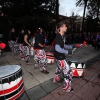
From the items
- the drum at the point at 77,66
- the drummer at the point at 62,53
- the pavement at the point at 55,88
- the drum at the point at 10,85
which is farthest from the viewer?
the drum at the point at 77,66

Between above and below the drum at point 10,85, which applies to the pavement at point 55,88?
below

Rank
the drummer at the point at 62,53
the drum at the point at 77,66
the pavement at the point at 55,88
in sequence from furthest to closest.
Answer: the drum at the point at 77,66 → the pavement at the point at 55,88 → the drummer at the point at 62,53

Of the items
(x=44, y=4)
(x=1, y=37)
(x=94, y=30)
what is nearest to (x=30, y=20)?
(x=44, y=4)

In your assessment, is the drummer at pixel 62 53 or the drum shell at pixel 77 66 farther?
the drum shell at pixel 77 66

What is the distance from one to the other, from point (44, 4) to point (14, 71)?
9.31 m

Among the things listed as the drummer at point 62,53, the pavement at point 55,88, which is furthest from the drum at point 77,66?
the drummer at point 62,53

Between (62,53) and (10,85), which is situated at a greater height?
(62,53)

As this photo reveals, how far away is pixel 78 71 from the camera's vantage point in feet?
12.4

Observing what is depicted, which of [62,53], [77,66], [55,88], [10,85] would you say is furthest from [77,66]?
[10,85]

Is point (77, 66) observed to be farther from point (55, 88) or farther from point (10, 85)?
point (10, 85)

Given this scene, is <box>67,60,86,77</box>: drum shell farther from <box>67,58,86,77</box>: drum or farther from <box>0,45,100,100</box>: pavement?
<box>0,45,100,100</box>: pavement

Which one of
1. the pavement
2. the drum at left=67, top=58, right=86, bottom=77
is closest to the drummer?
the pavement

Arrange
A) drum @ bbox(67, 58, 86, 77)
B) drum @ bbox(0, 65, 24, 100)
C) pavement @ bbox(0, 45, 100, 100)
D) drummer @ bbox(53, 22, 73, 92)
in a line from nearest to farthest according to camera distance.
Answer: drum @ bbox(0, 65, 24, 100), drummer @ bbox(53, 22, 73, 92), pavement @ bbox(0, 45, 100, 100), drum @ bbox(67, 58, 86, 77)

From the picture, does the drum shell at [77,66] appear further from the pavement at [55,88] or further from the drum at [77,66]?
the pavement at [55,88]
